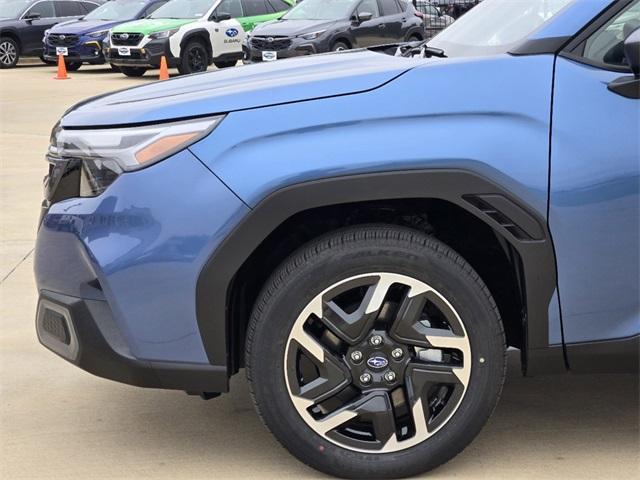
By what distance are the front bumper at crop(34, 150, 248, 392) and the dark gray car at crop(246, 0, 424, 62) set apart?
540 inches

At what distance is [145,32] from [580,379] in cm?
1660

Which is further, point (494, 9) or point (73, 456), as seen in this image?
point (494, 9)

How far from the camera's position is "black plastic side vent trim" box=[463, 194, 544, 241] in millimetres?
2986

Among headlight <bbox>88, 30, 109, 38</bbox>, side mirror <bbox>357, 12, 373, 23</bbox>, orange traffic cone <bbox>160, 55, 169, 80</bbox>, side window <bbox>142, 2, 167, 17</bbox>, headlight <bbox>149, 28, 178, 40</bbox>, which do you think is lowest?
orange traffic cone <bbox>160, 55, 169, 80</bbox>

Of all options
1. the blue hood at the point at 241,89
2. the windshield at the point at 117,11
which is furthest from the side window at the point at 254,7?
the blue hood at the point at 241,89

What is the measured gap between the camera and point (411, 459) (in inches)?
125

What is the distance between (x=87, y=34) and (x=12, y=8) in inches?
120

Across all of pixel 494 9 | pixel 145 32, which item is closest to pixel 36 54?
pixel 145 32

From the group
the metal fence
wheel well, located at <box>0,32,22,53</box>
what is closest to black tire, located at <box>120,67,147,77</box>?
wheel well, located at <box>0,32,22,53</box>

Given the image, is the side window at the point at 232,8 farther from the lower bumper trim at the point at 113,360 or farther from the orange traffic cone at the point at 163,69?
the lower bumper trim at the point at 113,360

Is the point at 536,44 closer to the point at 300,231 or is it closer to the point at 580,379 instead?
the point at 300,231

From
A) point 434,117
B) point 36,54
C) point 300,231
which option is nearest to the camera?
point 434,117

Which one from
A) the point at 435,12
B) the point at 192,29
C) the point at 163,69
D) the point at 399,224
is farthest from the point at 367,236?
A: the point at 435,12

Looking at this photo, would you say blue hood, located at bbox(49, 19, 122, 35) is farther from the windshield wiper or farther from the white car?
the windshield wiper
